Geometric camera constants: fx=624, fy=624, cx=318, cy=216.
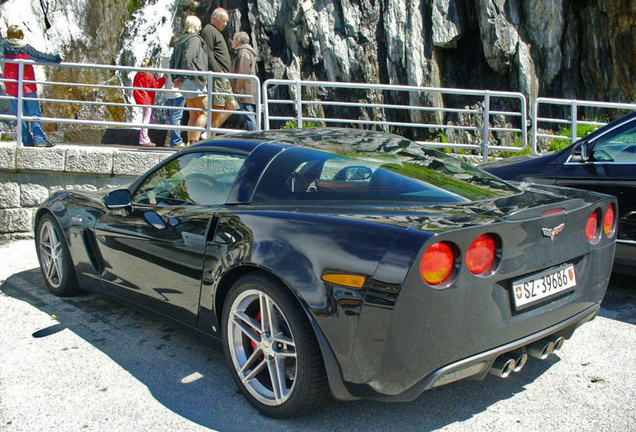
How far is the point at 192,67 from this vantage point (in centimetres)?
894

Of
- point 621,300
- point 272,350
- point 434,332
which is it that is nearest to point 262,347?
point 272,350

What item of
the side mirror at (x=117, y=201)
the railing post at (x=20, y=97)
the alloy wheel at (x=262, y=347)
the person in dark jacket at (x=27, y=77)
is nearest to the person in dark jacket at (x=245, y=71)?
the person in dark jacket at (x=27, y=77)

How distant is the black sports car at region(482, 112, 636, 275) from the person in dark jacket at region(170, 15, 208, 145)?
4.95 meters

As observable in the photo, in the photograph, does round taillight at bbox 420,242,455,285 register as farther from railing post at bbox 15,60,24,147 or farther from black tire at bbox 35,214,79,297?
railing post at bbox 15,60,24,147

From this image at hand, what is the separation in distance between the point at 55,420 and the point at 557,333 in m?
2.51

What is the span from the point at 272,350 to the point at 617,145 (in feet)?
11.4

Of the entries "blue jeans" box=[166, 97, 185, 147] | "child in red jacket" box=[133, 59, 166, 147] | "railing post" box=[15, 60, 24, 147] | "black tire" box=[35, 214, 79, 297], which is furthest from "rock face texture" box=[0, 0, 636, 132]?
"black tire" box=[35, 214, 79, 297]

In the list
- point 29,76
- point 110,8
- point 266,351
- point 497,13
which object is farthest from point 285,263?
point 110,8

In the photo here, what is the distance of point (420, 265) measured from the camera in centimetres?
248

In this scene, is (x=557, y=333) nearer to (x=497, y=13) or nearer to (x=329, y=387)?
(x=329, y=387)

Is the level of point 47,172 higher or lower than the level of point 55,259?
higher

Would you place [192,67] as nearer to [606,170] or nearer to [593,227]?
[606,170]

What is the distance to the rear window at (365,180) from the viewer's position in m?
3.06

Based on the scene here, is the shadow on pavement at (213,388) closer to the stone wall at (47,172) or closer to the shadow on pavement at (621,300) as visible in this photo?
the shadow on pavement at (621,300)
